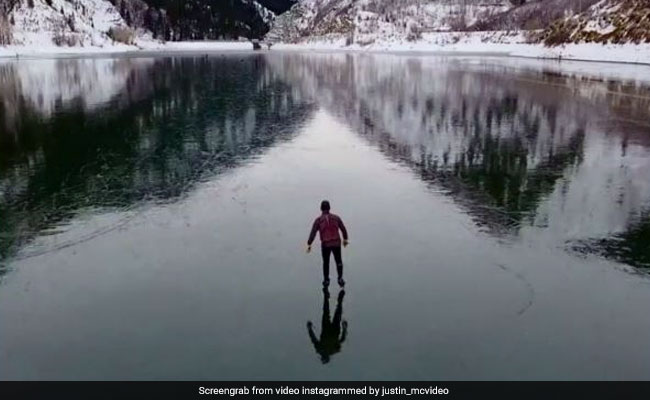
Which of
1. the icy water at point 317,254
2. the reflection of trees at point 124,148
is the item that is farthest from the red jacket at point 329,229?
the reflection of trees at point 124,148

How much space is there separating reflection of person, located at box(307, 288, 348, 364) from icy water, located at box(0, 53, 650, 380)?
59mm

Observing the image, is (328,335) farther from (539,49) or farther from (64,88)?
(539,49)

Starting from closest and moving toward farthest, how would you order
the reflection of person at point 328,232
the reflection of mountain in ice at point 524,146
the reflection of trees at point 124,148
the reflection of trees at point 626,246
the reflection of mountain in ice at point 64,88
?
the reflection of person at point 328,232
the reflection of trees at point 626,246
the reflection of mountain in ice at point 524,146
the reflection of trees at point 124,148
the reflection of mountain in ice at point 64,88

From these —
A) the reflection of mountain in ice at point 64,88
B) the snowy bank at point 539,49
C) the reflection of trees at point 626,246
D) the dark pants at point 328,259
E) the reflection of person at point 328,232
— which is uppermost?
the snowy bank at point 539,49

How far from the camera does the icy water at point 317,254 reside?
36.2ft

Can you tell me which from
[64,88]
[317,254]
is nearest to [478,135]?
[317,254]

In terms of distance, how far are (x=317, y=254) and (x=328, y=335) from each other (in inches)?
172

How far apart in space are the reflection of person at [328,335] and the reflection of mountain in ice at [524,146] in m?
6.92

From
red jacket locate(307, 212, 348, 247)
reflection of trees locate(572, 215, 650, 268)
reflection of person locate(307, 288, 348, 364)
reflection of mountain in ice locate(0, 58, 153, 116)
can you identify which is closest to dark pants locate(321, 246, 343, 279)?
red jacket locate(307, 212, 348, 247)

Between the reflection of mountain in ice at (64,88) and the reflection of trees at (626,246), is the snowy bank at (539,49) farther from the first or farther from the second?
the reflection of trees at (626,246)

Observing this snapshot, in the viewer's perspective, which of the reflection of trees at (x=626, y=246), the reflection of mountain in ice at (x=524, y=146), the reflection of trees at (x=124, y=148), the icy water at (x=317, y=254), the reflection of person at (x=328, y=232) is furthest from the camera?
the reflection of trees at (x=124, y=148)

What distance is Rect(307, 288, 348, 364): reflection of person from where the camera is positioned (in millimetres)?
11070

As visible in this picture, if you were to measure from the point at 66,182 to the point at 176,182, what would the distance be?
3969 mm

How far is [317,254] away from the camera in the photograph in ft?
52.0
